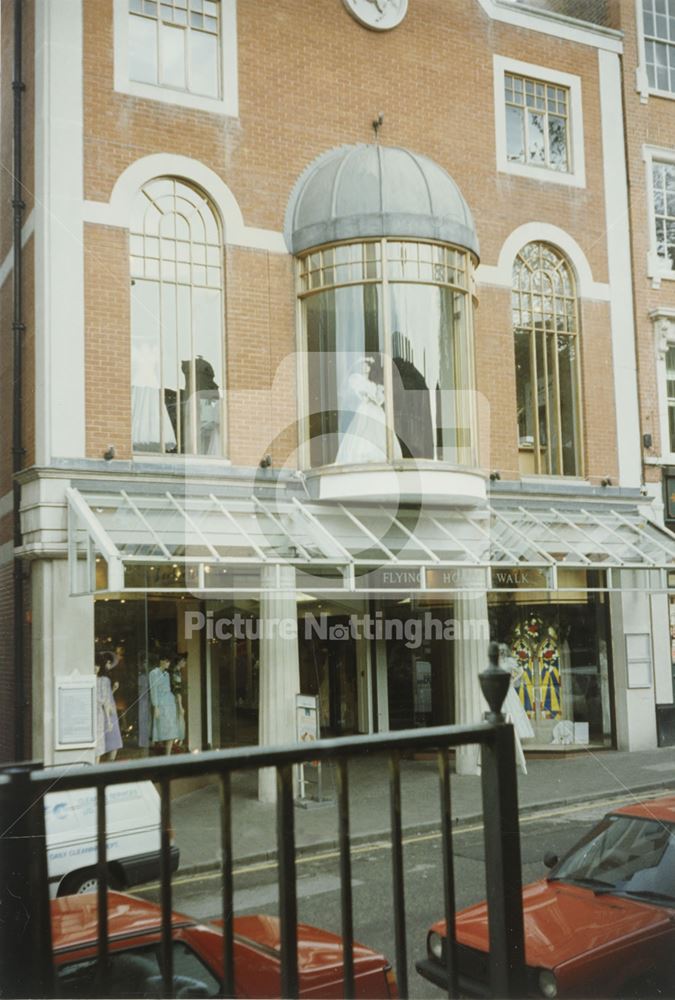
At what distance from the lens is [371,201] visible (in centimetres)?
1352

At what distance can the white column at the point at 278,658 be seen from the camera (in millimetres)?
12703

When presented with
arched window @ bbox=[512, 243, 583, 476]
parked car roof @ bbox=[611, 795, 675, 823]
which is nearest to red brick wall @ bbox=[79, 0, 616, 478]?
arched window @ bbox=[512, 243, 583, 476]

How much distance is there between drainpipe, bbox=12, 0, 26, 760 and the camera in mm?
11719

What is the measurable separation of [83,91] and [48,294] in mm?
2656

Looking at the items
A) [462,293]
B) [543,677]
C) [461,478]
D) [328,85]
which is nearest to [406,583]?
[461,478]

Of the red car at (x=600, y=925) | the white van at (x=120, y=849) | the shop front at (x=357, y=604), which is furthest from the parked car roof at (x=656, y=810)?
the shop front at (x=357, y=604)

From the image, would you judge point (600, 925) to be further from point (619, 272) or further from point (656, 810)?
point (619, 272)

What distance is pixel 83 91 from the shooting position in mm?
12195

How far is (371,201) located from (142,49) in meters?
3.55

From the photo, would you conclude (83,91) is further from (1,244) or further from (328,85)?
(328,85)

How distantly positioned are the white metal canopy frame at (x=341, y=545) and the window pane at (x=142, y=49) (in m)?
5.46

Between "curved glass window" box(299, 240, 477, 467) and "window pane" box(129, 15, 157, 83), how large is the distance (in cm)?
314

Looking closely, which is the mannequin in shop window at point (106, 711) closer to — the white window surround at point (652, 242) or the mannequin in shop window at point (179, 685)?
the mannequin in shop window at point (179, 685)

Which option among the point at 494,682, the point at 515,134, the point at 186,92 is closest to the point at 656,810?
the point at 494,682
